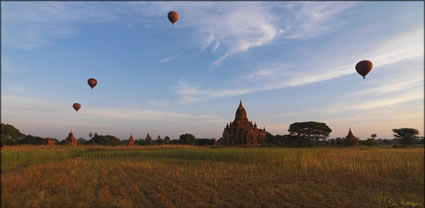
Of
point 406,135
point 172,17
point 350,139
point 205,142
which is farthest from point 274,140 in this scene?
point 172,17

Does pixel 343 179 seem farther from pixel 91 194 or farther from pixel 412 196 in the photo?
pixel 91 194

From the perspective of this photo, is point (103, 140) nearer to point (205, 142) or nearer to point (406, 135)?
point (205, 142)

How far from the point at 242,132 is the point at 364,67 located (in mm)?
44663

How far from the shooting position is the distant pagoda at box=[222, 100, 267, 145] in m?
56.1

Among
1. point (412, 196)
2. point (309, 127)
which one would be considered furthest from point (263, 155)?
point (309, 127)

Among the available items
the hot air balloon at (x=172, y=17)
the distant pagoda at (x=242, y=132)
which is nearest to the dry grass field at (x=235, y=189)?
the hot air balloon at (x=172, y=17)

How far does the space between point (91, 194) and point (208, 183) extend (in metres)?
3.78

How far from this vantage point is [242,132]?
57281 mm

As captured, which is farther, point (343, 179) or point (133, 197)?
point (343, 179)

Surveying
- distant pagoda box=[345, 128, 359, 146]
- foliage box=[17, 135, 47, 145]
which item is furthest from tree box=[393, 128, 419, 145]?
foliage box=[17, 135, 47, 145]

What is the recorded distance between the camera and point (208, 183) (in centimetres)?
849

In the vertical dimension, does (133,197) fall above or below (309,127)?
below

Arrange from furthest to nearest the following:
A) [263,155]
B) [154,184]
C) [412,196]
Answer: [263,155]
[154,184]
[412,196]

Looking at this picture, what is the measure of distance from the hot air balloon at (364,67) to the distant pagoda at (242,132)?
42.9 metres
